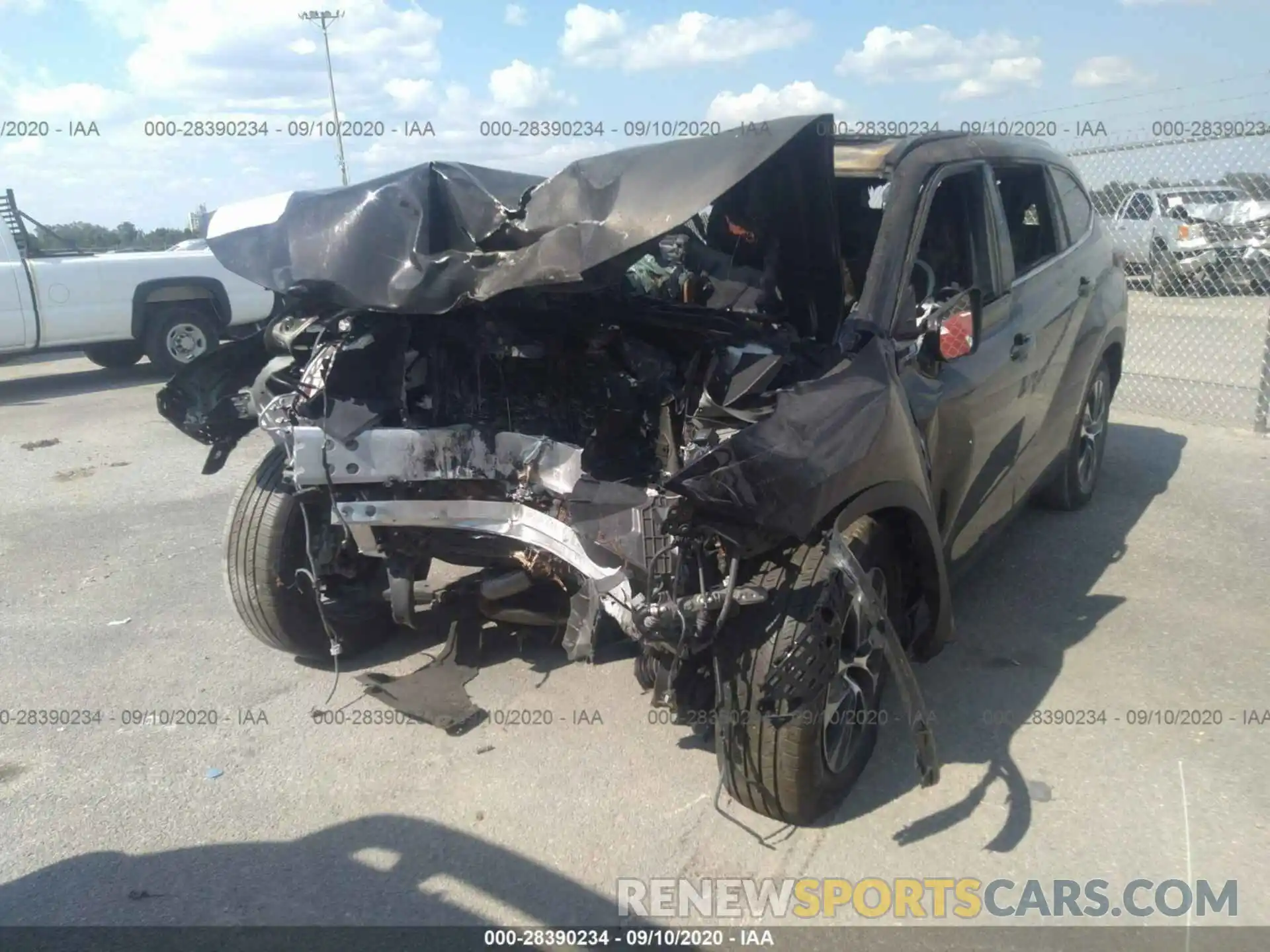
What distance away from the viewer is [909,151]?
12.1 feet

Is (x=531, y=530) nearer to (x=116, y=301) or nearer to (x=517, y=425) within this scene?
(x=517, y=425)

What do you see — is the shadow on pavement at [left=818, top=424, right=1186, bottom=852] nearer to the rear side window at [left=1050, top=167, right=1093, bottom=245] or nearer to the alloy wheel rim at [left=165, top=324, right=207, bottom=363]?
the rear side window at [left=1050, top=167, right=1093, bottom=245]

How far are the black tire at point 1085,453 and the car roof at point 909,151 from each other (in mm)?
1691

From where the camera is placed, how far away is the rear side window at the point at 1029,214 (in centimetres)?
449

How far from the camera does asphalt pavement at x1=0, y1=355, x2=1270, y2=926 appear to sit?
293cm

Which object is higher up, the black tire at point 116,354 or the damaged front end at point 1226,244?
the damaged front end at point 1226,244

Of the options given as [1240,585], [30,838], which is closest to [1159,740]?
[1240,585]

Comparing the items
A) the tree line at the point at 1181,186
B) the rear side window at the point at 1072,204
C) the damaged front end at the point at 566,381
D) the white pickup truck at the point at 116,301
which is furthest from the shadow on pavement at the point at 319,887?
the white pickup truck at the point at 116,301

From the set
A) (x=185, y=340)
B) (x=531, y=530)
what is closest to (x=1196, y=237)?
(x=531, y=530)

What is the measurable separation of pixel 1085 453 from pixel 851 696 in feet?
10.8

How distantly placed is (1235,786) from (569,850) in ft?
7.13

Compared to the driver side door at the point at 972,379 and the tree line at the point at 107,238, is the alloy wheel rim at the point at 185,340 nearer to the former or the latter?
the tree line at the point at 107,238

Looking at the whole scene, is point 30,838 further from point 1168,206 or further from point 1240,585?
point 1168,206

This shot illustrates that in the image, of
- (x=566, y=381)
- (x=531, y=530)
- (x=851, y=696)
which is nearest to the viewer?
(x=851, y=696)
